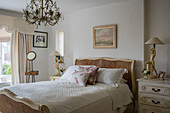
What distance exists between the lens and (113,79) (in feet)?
11.0

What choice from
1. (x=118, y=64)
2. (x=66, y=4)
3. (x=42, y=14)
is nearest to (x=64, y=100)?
(x=42, y=14)

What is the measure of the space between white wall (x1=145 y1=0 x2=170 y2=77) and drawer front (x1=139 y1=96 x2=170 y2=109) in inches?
26.4

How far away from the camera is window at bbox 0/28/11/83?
494 centimetres

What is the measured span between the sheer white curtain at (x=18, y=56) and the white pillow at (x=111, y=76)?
250 cm

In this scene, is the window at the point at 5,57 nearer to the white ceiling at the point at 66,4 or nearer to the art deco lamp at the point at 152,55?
the white ceiling at the point at 66,4

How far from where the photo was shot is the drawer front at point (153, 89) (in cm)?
290

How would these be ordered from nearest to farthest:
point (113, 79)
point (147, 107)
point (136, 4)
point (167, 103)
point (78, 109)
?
point (78, 109) < point (167, 103) < point (147, 107) < point (113, 79) < point (136, 4)

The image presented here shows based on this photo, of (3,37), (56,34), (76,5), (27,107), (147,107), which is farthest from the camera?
(56,34)

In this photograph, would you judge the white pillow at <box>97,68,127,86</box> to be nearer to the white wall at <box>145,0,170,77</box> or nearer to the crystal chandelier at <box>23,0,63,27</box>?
the white wall at <box>145,0,170,77</box>

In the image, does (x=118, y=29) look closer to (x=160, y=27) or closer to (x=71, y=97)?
(x=160, y=27)

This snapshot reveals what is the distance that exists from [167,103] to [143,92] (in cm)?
43

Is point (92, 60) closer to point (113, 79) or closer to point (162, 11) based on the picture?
point (113, 79)

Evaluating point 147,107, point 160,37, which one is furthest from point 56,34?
point 147,107

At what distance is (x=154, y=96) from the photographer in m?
3.02
